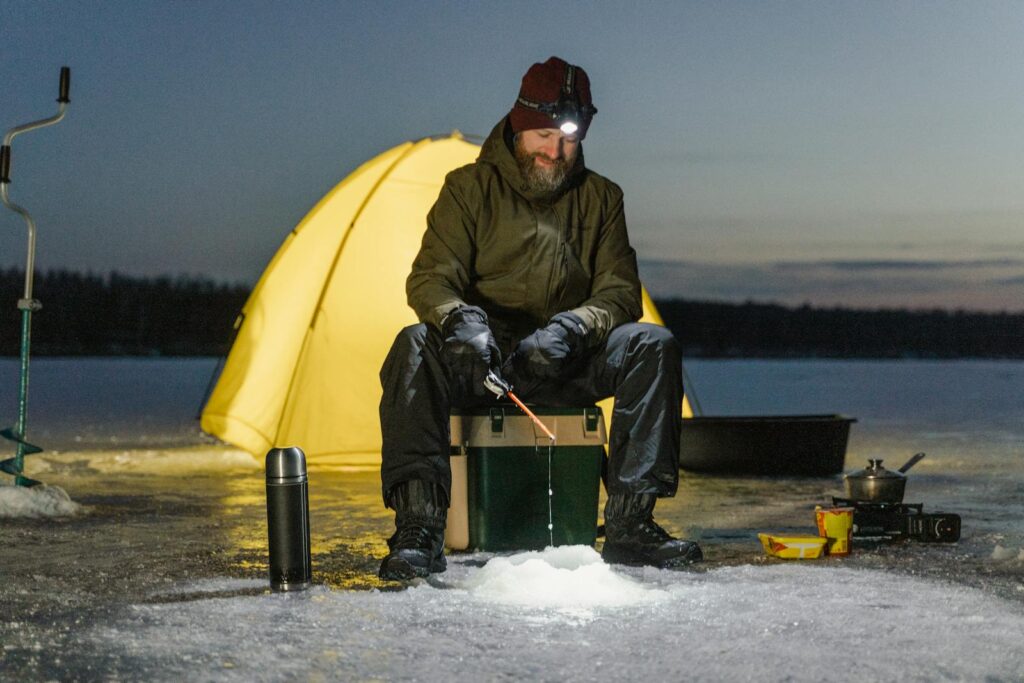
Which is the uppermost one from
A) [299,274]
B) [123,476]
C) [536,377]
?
[299,274]

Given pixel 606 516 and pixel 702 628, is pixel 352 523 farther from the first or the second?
pixel 702 628

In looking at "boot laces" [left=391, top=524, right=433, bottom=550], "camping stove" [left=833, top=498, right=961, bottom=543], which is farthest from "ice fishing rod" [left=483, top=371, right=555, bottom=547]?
"camping stove" [left=833, top=498, right=961, bottom=543]

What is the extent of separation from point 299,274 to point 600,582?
4229 mm

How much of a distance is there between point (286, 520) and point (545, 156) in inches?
60.3

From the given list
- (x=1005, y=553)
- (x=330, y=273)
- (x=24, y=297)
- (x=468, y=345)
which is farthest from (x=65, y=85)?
(x=1005, y=553)

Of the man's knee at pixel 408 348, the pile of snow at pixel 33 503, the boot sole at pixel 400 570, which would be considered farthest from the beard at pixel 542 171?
the pile of snow at pixel 33 503

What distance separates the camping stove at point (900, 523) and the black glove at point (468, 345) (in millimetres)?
1434

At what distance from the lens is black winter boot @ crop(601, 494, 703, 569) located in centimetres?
364

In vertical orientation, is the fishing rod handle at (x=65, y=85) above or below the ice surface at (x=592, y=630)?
above

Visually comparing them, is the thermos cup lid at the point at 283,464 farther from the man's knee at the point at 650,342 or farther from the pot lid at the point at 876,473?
the pot lid at the point at 876,473

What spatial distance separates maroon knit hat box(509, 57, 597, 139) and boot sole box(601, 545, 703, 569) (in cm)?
141

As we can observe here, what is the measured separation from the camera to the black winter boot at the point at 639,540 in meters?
3.64

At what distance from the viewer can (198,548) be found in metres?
4.06

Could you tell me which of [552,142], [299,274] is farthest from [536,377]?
[299,274]
